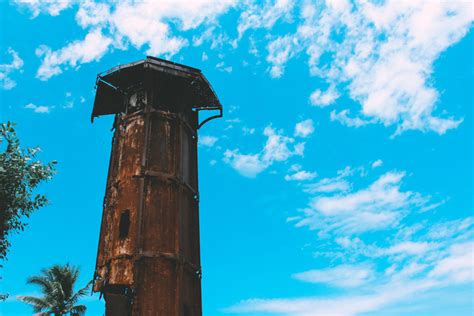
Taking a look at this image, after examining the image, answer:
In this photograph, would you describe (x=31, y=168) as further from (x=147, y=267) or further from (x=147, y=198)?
(x=147, y=267)

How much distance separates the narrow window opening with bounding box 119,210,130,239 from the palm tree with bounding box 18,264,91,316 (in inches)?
761

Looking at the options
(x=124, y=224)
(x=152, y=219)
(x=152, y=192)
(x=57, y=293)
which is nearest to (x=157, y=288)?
(x=152, y=219)

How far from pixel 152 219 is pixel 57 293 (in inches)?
820

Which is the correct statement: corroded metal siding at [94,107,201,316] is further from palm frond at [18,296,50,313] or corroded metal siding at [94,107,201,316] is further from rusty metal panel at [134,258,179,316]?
palm frond at [18,296,50,313]

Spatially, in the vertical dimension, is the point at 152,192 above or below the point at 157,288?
above

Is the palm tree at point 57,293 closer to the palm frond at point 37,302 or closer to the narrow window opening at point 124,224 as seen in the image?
the palm frond at point 37,302

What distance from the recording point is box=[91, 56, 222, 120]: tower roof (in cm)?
1859

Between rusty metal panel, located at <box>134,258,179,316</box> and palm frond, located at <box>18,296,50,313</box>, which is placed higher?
palm frond, located at <box>18,296,50,313</box>

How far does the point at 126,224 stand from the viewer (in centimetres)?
1597

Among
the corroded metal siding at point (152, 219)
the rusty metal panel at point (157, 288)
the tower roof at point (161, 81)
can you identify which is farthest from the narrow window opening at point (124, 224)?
the tower roof at point (161, 81)

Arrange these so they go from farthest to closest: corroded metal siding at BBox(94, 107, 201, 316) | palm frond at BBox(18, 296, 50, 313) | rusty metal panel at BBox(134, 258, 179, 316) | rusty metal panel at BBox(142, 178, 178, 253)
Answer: palm frond at BBox(18, 296, 50, 313), rusty metal panel at BBox(142, 178, 178, 253), corroded metal siding at BBox(94, 107, 201, 316), rusty metal panel at BBox(134, 258, 179, 316)

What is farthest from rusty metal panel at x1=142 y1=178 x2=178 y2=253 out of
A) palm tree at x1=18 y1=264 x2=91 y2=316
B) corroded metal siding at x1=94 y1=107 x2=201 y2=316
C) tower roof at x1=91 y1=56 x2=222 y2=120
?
palm tree at x1=18 y1=264 x2=91 y2=316

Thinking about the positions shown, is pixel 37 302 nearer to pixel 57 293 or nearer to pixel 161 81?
pixel 57 293

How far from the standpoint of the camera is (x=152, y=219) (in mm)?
15883
